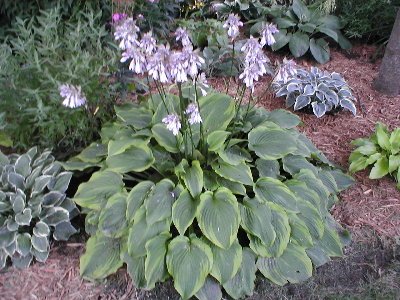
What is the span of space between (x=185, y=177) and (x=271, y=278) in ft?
2.74

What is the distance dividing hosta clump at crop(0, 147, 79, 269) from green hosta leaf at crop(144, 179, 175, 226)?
0.61m

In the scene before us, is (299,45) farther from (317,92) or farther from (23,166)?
(23,166)

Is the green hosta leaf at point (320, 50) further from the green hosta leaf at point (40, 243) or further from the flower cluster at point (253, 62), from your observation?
the green hosta leaf at point (40, 243)

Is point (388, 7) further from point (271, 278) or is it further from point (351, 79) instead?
point (271, 278)

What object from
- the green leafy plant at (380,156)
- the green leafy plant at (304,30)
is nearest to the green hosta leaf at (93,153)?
the green leafy plant at (380,156)

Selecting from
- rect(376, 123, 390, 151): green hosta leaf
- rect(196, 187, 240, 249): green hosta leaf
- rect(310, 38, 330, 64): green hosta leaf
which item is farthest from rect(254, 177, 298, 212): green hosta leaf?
rect(310, 38, 330, 64): green hosta leaf

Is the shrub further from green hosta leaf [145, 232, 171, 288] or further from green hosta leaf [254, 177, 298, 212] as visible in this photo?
green hosta leaf [254, 177, 298, 212]

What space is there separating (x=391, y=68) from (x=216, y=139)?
2308 millimetres

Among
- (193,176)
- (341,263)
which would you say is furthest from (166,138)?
(341,263)

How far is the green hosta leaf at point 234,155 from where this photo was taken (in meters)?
3.02

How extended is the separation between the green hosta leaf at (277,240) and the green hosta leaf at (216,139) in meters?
0.57

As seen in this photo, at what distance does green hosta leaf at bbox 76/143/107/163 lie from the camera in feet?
10.9

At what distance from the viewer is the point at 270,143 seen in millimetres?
3219

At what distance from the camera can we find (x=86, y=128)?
→ 3.54 metres
